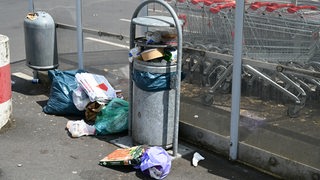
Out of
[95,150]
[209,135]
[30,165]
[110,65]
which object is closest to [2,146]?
[30,165]

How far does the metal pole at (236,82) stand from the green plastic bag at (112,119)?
132cm

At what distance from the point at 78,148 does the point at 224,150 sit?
1538 millimetres

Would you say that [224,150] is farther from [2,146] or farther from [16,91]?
[16,91]

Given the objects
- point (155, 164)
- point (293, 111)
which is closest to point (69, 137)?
point (155, 164)

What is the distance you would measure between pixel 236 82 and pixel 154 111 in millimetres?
862

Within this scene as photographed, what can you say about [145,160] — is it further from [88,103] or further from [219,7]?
[219,7]

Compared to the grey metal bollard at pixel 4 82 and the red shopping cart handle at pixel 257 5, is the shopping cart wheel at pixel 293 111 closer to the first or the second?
the red shopping cart handle at pixel 257 5

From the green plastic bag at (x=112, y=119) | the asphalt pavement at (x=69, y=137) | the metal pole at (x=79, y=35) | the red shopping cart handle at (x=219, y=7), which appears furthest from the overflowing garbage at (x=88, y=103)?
the red shopping cart handle at (x=219, y=7)

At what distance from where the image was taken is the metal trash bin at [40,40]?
21.4 ft

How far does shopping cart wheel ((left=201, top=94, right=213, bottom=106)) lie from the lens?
478 cm

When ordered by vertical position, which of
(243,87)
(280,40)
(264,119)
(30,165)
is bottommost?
(30,165)

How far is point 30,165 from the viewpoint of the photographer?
4.52 metres

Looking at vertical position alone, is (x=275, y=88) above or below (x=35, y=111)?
above

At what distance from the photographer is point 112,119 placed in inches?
209
